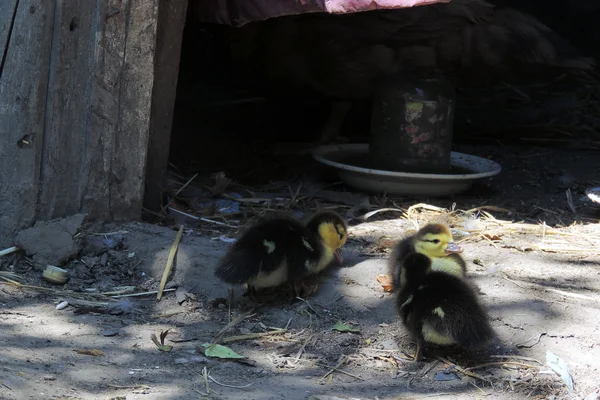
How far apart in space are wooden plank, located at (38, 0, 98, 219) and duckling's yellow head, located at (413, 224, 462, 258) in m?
1.71

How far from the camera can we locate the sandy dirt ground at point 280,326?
3010 mm

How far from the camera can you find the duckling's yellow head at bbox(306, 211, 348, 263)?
4.05 m

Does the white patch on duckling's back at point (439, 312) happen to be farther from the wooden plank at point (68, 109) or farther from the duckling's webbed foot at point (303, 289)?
the wooden plank at point (68, 109)

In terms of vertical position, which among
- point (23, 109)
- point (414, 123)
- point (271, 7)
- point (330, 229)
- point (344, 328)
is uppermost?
point (271, 7)

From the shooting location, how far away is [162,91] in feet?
15.5

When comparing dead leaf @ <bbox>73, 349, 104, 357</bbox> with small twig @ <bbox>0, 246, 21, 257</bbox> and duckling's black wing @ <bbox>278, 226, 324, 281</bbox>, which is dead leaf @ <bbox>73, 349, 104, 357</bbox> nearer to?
duckling's black wing @ <bbox>278, 226, 324, 281</bbox>

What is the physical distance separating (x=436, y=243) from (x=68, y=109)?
1902 mm

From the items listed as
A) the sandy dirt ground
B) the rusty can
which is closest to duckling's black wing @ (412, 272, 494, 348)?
the sandy dirt ground

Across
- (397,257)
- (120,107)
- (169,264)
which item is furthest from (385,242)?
(120,107)

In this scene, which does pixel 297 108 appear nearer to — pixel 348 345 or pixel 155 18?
pixel 155 18

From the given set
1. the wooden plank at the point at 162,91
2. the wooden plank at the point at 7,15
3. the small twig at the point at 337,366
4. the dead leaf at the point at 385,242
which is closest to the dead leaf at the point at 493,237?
the dead leaf at the point at 385,242

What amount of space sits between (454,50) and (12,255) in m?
3.78

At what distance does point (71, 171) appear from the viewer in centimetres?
419

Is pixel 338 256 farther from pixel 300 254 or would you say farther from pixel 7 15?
pixel 7 15
